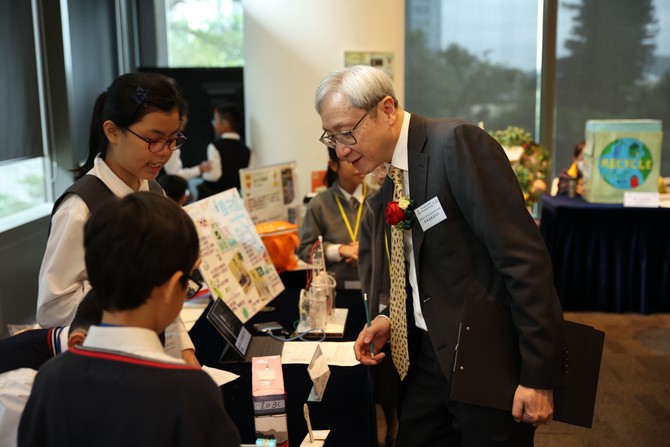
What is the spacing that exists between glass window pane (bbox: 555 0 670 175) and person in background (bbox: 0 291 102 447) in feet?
22.0

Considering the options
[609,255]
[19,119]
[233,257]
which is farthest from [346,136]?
[609,255]

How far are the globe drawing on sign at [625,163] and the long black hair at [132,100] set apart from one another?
4.10 meters

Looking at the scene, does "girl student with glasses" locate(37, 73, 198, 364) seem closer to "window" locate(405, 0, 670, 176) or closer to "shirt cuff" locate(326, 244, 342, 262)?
"shirt cuff" locate(326, 244, 342, 262)

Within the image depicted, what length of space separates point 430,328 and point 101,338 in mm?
962

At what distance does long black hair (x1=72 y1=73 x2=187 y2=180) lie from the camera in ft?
5.82

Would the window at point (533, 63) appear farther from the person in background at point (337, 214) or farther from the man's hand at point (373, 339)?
the man's hand at point (373, 339)

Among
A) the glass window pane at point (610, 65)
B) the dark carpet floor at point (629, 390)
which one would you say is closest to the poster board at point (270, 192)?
the dark carpet floor at point (629, 390)

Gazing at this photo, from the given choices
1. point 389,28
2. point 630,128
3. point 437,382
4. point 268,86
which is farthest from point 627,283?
point 437,382

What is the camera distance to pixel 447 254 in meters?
1.75

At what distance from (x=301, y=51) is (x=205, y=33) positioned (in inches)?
95.6

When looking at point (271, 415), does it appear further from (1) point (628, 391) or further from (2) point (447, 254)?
(1) point (628, 391)

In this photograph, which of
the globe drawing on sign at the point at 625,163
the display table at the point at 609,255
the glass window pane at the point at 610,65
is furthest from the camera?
the glass window pane at the point at 610,65

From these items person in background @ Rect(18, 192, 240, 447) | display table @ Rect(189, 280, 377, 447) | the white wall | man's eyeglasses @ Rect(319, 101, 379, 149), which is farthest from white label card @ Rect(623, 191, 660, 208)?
person in background @ Rect(18, 192, 240, 447)

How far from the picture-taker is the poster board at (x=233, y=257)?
271 cm
